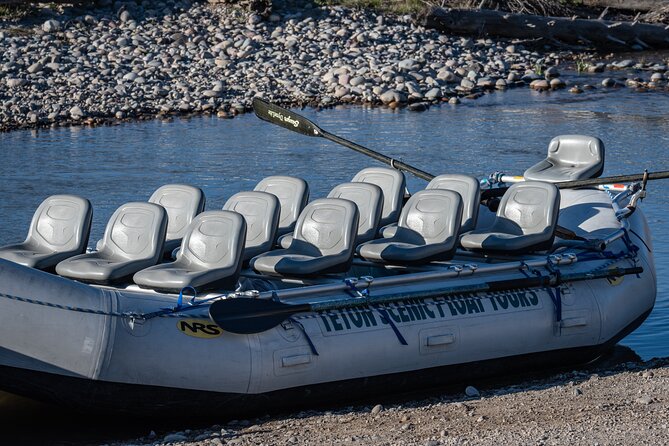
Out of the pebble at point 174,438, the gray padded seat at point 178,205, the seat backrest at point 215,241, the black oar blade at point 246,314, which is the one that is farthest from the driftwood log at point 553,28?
the pebble at point 174,438

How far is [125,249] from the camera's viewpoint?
8.79 meters

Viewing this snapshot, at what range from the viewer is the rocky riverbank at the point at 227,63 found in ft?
66.4

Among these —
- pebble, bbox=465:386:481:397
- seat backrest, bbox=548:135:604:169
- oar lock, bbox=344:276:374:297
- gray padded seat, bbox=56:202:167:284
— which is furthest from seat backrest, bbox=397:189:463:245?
seat backrest, bbox=548:135:604:169

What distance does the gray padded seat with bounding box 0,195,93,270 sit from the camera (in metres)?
8.95

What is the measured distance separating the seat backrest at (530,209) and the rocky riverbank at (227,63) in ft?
35.9

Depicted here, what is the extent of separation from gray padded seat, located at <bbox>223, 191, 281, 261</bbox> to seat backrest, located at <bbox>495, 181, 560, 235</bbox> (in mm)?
1866

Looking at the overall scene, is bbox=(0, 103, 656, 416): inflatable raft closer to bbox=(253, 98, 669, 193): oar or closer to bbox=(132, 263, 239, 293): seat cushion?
bbox=(132, 263, 239, 293): seat cushion

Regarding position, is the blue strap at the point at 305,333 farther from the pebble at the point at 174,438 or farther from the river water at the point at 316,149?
the river water at the point at 316,149

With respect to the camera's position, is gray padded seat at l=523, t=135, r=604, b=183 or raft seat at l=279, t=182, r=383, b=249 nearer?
raft seat at l=279, t=182, r=383, b=249

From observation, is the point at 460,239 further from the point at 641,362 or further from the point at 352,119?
the point at 352,119

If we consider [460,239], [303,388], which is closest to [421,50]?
[460,239]

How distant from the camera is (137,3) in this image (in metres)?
24.2

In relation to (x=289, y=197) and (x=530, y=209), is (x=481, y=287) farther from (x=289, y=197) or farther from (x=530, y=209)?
(x=289, y=197)

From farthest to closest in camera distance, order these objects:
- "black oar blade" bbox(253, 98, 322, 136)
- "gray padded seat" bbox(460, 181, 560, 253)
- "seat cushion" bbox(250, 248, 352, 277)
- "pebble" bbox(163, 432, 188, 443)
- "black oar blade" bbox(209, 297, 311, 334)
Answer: "black oar blade" bbox(253, 98, 322, 136)
"gray padded seat" bbox(460, 181, 560, 253)
"seat cushion" bbox(250, 248, 352, 277)
"black oar blade" bbox(209, 297, 311, 334)
"pebble" bbox(163, 432, 188, 443)
